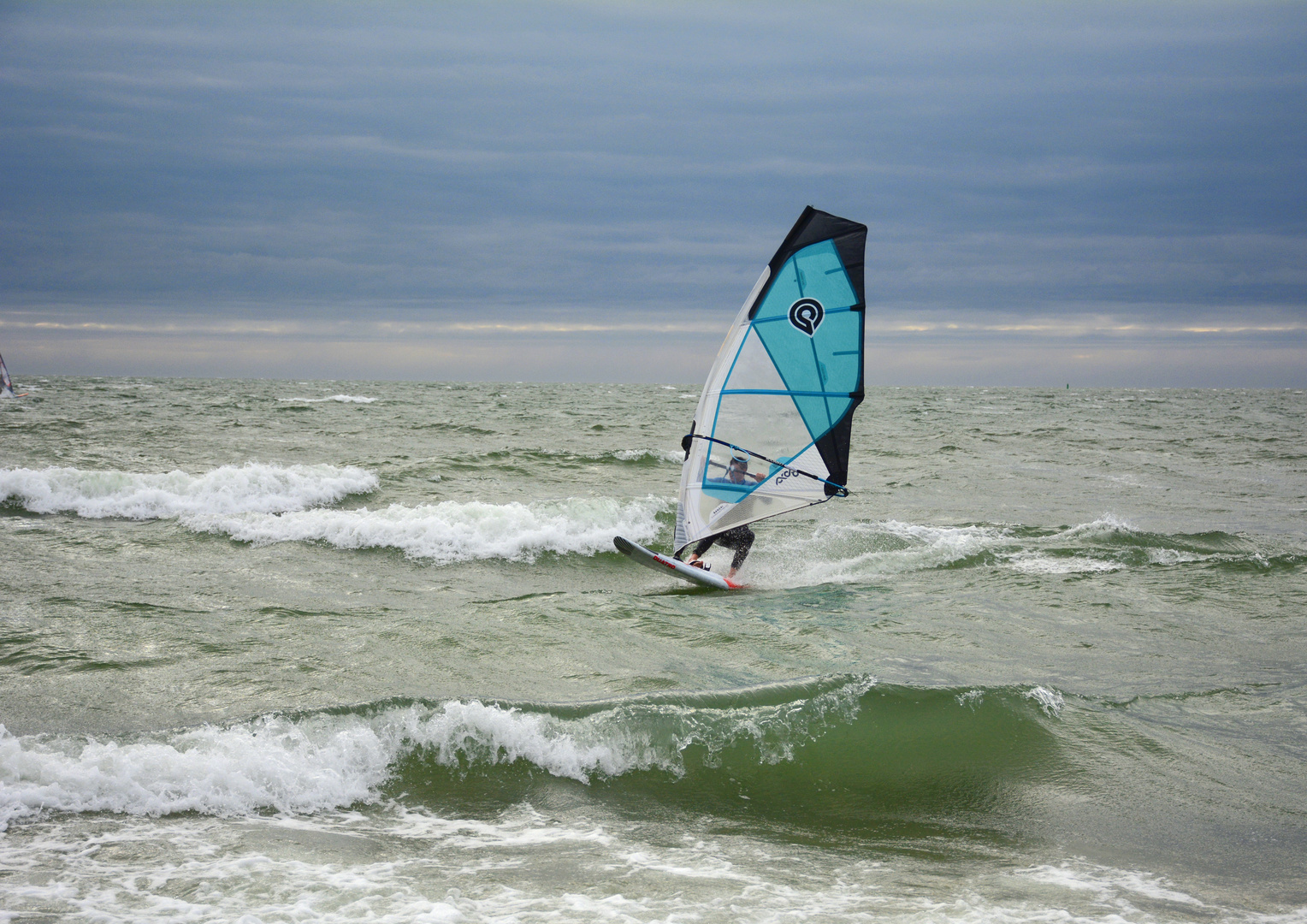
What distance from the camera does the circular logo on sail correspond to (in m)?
8.67

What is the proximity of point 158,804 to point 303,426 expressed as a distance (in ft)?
75.4

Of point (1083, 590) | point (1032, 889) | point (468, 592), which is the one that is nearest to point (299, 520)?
point (468, 592)

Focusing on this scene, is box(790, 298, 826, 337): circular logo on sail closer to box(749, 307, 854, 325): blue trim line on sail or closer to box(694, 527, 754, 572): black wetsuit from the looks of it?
box(749, 307, 854, 325): blue trim line on sail

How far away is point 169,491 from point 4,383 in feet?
99.8

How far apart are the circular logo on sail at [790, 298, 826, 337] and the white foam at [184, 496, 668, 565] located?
448cm

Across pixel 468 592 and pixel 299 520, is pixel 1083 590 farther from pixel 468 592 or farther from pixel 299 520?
pixel 299 520

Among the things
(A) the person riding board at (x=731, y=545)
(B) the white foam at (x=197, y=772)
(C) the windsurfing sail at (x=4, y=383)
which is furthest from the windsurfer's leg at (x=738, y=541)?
(C) the windsurfing sail at (x=4, y=383)

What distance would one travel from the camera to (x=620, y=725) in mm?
4996

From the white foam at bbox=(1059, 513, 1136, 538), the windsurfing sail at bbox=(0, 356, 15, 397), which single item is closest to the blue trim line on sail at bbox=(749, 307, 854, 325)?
the white foam at bbox=(1059, 513, 1136, 538)

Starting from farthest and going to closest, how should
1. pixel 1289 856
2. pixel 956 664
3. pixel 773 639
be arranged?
pixel 773 639 → pixel 956 664 → pixel 1289 856

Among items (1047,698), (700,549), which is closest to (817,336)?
(700,549)

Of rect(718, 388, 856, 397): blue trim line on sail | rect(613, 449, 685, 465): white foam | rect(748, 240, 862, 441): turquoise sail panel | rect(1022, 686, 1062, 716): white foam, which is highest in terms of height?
rect(748, 240, 862, 441): turquoise sail panel

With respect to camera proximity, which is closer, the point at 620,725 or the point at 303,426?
the point at 620,725

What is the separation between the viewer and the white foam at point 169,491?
12.4 meters
